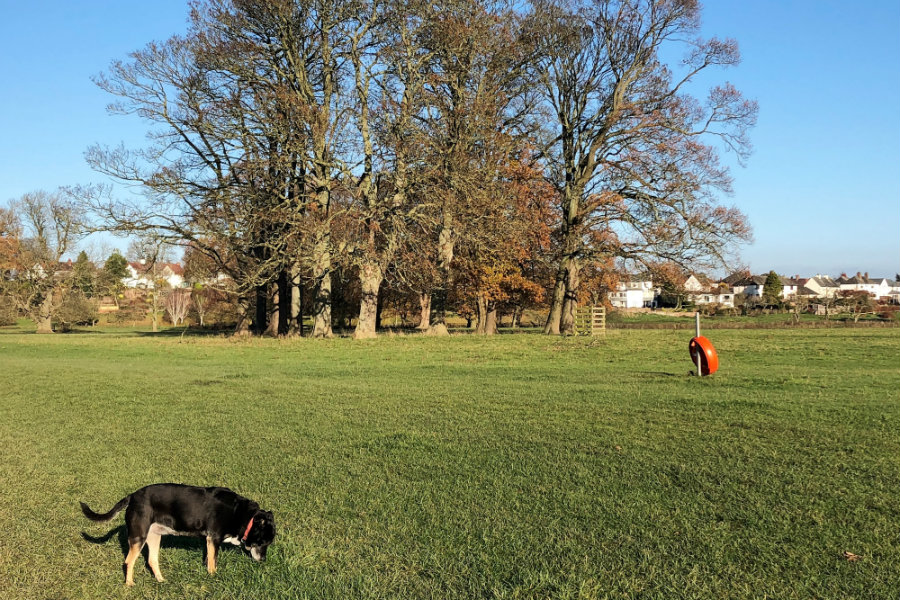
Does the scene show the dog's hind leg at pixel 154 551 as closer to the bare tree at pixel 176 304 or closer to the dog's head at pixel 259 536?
the dog's head at pixel 259 536

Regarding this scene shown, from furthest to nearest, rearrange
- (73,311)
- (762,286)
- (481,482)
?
(762,286)
(73,311)
(481,482)

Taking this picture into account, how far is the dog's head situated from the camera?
18.1ft

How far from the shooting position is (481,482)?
7.84 meters

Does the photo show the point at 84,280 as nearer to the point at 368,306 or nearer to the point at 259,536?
the point at 368,306

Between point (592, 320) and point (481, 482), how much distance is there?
2950 cm

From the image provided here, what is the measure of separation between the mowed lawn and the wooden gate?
62.6 ft

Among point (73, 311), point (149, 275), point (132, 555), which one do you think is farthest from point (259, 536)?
point (149, 275)

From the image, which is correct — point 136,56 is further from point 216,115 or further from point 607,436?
point 607,436

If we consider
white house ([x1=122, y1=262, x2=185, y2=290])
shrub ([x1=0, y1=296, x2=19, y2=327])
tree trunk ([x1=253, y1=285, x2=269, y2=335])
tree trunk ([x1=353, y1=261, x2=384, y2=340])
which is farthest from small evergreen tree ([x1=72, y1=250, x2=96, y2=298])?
tree trunk ([x1=353, y1=261, x2=384, y2=340])

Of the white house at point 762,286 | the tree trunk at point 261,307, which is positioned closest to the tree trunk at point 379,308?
the tree trunk at point 261,307

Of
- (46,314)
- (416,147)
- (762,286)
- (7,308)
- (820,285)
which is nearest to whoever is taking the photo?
(416,147)

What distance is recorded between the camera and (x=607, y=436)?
10.2 meters

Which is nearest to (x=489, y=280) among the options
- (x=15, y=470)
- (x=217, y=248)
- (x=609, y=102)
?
(x=609, y=102)

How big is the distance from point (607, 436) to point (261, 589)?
619 centimetres
